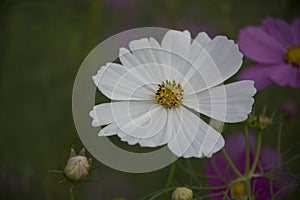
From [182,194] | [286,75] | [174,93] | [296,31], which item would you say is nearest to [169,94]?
[174,93]

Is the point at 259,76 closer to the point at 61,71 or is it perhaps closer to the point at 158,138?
the point at 158,138

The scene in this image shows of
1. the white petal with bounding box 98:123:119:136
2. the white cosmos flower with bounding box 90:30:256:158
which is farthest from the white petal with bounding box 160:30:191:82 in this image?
the white petal with bounding box 98:123:119:136

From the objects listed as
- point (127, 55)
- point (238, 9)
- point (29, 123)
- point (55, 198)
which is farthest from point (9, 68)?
point (127, 55)

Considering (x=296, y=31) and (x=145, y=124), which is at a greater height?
(x=296, y=31)

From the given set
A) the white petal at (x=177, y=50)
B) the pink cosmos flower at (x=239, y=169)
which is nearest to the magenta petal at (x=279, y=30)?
the pink cosmos flower at (x=239, y=169)

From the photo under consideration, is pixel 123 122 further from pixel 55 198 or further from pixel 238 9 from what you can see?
pixel 238 9

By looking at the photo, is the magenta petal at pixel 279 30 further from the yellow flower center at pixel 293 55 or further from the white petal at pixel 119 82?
the white petal at pixel 119 82

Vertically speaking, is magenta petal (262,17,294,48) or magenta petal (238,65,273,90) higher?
magenta petal (262,17,294,48)

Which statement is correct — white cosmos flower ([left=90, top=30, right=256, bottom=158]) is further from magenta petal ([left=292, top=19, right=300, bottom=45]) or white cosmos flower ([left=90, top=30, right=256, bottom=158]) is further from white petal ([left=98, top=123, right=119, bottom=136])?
magenta petal ([left=292, top=19, right=300, bottom=45])
